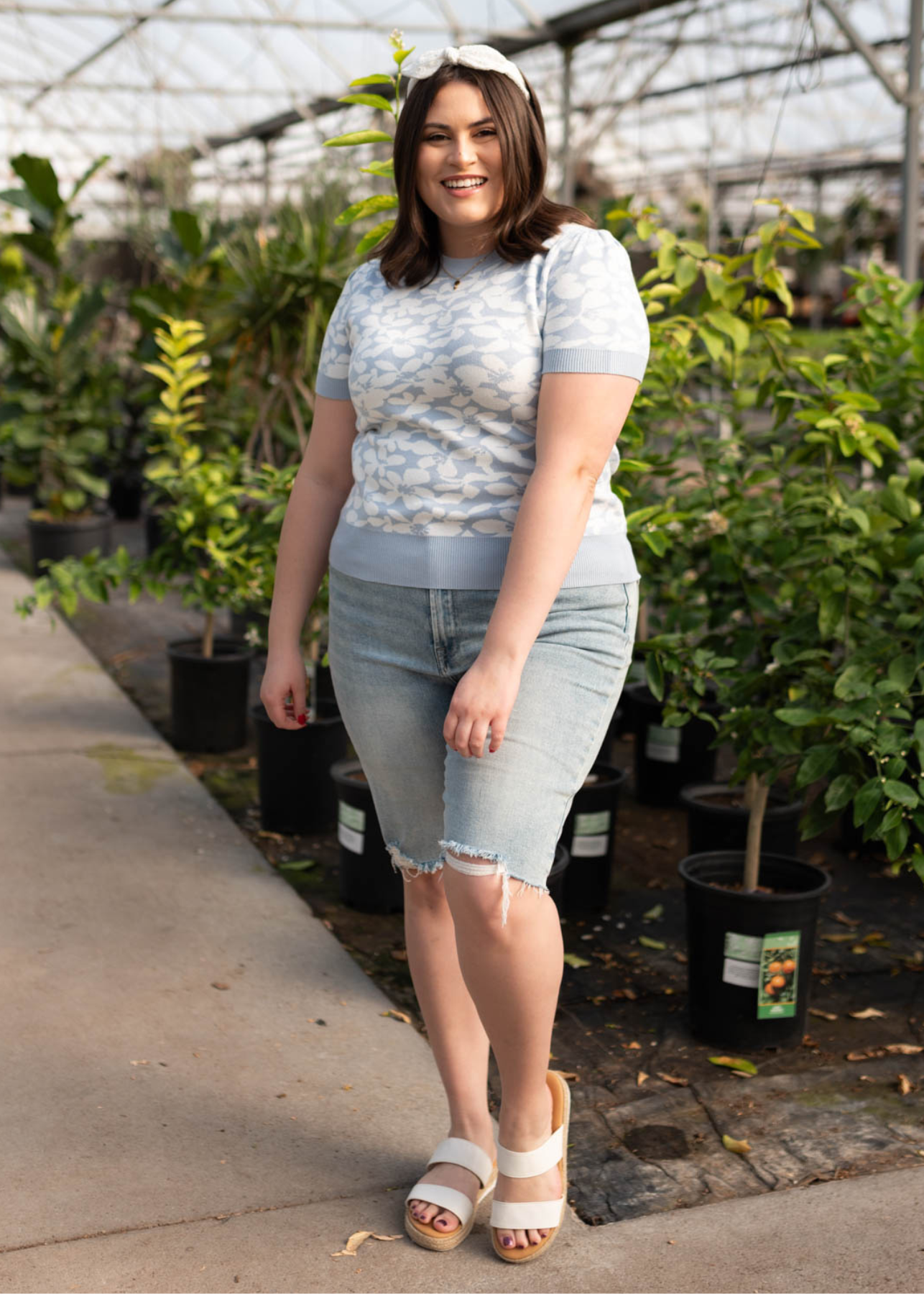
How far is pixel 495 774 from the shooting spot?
4.88 feet

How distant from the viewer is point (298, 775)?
331 cm

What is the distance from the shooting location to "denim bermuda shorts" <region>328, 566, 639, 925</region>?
150cm

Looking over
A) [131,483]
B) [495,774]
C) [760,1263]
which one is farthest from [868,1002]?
[131,483]

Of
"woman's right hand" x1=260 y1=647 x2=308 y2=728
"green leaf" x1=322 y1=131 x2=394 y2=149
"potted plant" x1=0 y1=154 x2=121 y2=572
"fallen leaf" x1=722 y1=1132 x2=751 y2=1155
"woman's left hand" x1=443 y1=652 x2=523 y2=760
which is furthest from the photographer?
"potted plant" x1=0 y1=154 x2=121 y2=572

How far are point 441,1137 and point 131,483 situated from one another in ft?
24.3

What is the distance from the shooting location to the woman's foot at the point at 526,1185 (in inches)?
64.6

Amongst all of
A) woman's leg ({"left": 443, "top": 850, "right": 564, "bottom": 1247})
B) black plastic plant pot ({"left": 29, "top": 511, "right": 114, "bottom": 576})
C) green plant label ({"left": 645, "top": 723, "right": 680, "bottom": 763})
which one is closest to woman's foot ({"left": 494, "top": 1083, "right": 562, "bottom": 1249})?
woman's leg ({"left": 443, "top": 850, "right": 564, "bottom": 1247})

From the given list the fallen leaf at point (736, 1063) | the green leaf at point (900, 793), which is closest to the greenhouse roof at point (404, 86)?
the green leaf at point (900, 793)

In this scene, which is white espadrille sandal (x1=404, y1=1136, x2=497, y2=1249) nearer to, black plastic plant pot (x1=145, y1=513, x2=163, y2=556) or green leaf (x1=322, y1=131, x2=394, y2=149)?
green leaf (x1=322, y1=131, x2=394, y2=149)

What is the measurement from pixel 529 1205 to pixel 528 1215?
0.01m

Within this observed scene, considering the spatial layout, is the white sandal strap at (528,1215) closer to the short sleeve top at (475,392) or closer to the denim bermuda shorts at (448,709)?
the denim bermuda shorts at (448,709)

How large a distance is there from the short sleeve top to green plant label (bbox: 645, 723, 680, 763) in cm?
207

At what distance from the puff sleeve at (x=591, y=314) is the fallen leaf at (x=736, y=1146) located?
1.24 meters

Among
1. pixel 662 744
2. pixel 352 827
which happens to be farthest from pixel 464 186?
pixel 662 744
